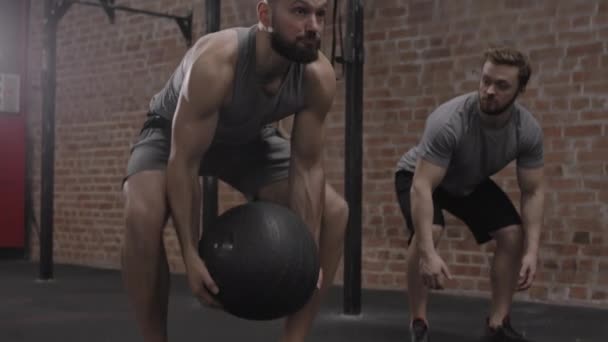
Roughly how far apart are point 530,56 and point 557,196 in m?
0.70

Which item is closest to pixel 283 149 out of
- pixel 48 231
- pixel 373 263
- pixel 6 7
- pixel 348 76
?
pixel 348 76

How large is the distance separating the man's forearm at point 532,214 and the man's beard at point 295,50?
1.23 m

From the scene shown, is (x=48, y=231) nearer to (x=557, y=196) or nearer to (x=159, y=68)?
(x=159, y=68)

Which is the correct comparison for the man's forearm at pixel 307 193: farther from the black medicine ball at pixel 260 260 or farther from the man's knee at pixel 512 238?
the man's knee at pixel 512 238

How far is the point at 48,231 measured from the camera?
16.6 ft

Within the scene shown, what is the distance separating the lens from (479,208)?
123 inches

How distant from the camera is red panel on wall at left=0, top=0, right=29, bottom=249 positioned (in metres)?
6.94

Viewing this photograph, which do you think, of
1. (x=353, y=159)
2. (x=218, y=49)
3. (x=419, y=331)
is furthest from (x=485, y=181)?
(x=218, y=49)

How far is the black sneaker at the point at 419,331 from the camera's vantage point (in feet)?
9.73

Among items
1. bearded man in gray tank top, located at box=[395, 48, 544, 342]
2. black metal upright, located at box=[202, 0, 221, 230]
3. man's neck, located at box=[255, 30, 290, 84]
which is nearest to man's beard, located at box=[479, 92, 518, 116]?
bearded man in gray tank top, located at box=[395, 48, 544, 342]

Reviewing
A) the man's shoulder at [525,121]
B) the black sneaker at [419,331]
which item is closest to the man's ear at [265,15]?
the man's shoulder at [525,121]

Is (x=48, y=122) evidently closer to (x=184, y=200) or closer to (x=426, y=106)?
(x=426, y=106)

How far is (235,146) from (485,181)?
3.92 feet

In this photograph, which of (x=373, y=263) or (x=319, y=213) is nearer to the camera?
(x=319, y=213)
